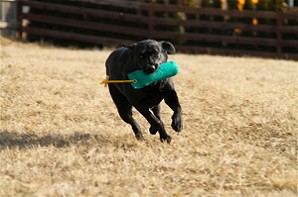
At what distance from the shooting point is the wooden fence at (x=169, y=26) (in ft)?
57.8

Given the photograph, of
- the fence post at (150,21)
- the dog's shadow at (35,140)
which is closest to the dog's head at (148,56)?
the dog's shadow at (35,140)

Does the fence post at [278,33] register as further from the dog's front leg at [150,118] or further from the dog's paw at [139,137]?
the dog's front leg at [150,118]

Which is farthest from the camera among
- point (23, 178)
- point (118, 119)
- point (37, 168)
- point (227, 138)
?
point (118, 119)

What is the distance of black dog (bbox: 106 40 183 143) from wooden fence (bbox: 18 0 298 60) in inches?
462

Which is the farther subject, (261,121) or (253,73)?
(253,73)

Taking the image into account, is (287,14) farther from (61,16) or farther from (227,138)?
(227,138)

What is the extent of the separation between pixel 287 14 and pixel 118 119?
444 inches

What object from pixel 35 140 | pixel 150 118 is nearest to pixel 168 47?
pixel 150 118

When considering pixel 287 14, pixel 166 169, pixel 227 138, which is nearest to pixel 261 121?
pixel 227 138

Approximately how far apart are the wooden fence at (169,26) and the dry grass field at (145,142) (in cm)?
755

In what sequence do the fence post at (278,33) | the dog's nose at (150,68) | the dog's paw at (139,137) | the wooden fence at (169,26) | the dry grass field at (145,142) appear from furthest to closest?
the wooden fence at (169,26)
the fence post at (278,33)
the dog's paw at (139,137)
the dog's nose at (150,68)
the dry grass field at (145,142)

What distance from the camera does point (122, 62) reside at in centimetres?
633

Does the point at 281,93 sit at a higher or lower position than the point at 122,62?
lower

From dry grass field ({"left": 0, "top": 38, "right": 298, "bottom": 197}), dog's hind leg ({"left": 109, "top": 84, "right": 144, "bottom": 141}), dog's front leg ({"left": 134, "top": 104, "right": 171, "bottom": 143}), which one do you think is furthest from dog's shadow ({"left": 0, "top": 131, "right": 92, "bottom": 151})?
dog's front leg ({"left": 134, "top": 104, "right": 171, "bottom": 143})
